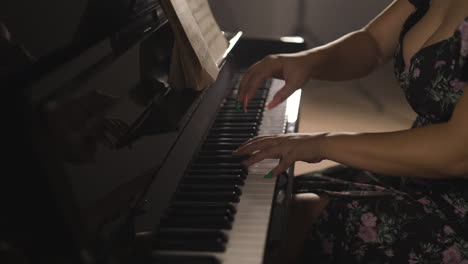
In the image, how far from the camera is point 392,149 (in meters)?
0.92

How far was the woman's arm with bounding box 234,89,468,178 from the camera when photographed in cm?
88

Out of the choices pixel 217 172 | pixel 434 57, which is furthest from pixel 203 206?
pixel 434 57

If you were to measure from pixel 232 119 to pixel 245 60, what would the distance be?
16.1 inches

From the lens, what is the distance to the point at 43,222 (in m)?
0.57

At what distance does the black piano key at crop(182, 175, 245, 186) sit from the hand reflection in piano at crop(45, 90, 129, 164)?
0.20 m

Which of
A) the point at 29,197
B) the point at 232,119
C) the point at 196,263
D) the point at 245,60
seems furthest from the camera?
the point at 245,60

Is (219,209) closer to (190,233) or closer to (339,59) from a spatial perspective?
(190,233)

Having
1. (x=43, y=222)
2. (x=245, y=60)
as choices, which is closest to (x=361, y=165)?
(x=43, y=222)

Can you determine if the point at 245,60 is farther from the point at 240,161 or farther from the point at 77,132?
the point at 77,132

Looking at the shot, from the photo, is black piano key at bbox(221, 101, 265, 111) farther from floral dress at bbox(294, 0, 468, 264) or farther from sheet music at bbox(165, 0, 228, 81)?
floral dress at bbox(294, 0, 468, 264)

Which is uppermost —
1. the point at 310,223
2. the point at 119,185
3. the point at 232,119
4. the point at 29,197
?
the point at 29,197

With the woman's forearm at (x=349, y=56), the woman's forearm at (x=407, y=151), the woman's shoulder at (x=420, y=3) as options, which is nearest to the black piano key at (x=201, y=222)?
the woman's forearm at (x=407, y=151)

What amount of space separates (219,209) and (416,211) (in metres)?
0.43

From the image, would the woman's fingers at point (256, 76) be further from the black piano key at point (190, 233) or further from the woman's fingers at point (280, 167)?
the black piano key at point (190, 233)
